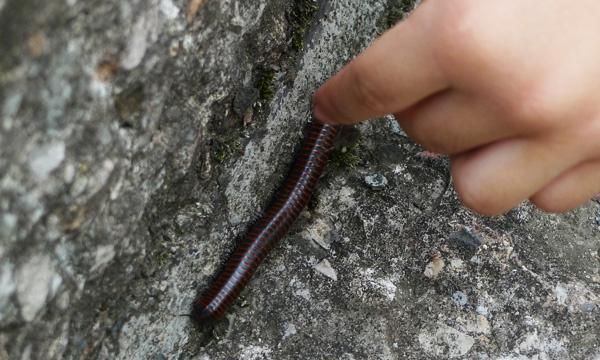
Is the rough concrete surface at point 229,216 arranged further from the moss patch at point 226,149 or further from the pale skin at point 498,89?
the pale skin at point 498,89

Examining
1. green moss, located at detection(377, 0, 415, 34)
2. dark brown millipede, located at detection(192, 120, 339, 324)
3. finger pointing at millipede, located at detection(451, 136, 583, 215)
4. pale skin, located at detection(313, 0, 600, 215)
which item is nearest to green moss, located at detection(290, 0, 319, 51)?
dark brown millipede, located at detection(192, 120, 339, 324)

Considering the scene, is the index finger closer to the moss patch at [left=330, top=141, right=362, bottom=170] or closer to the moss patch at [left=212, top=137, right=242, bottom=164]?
the moss patch at [left=212, top=137, right=242, bottom=164]

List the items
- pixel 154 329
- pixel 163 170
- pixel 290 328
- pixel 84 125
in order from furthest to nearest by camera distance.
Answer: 1. pixel 290 328
2. pixel 154 329
3. pixel 163 170
4. pixel 84 125

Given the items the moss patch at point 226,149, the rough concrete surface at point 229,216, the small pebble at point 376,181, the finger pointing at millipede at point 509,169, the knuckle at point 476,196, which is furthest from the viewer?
the small pebble at point 376,181

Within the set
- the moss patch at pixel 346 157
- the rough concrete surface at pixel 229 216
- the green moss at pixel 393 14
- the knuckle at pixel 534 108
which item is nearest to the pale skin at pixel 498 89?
the knuckle at pixel 534 108

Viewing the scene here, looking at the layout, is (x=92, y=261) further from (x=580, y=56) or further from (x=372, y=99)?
(x=580, y=56)

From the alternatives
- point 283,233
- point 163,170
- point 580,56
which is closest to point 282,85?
point 283,233

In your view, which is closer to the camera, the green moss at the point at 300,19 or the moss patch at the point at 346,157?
the green moss at the point at 300,19

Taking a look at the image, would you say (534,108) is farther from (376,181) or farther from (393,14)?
(393,14)
